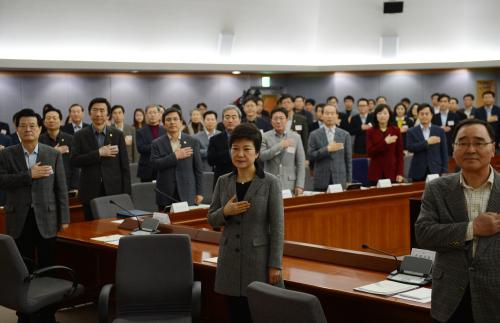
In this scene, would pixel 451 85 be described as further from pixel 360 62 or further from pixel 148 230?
pixel 148 230

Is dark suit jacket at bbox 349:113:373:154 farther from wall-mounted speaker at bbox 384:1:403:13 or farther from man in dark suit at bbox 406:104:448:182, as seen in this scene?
man in dark suit at bbox 406:104:448:182

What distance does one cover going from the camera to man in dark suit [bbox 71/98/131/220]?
607 centimetres

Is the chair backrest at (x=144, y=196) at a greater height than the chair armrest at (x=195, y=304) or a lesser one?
greater

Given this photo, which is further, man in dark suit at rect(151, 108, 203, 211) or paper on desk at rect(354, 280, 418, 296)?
man in dark suit at rect(151, 108, 203, 211)

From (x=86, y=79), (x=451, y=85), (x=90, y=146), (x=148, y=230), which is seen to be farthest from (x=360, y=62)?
(x=148, y=230)

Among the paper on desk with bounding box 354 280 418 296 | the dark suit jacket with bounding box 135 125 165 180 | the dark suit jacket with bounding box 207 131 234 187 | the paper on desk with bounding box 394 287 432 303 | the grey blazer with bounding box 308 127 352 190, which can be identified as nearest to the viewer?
the paper on desk with bounding box 394 287 432 303

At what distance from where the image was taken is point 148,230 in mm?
5000

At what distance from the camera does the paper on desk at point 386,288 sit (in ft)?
10.7

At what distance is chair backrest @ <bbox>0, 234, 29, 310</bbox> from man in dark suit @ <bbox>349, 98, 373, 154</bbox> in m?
7.66

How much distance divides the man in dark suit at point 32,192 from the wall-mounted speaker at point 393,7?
29.6 ft

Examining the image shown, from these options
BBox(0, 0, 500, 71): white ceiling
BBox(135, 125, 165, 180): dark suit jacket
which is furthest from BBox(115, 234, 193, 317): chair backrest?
BBox(0, 0, 500, 71): white ceiling

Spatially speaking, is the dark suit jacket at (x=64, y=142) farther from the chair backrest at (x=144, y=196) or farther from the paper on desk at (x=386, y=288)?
the paper on desk at (x=386, y=288)

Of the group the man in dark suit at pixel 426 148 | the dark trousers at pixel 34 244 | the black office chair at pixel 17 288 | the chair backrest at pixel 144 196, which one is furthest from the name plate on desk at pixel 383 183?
the black office chair at pixel 17 288

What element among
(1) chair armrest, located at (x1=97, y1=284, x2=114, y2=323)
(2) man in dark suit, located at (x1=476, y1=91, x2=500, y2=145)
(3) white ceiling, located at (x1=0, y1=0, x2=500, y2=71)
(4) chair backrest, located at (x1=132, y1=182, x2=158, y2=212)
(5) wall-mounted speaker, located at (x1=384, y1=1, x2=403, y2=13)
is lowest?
(1) chair armrest, located at (x1=97, y1=284, x2=114, y2=323)
